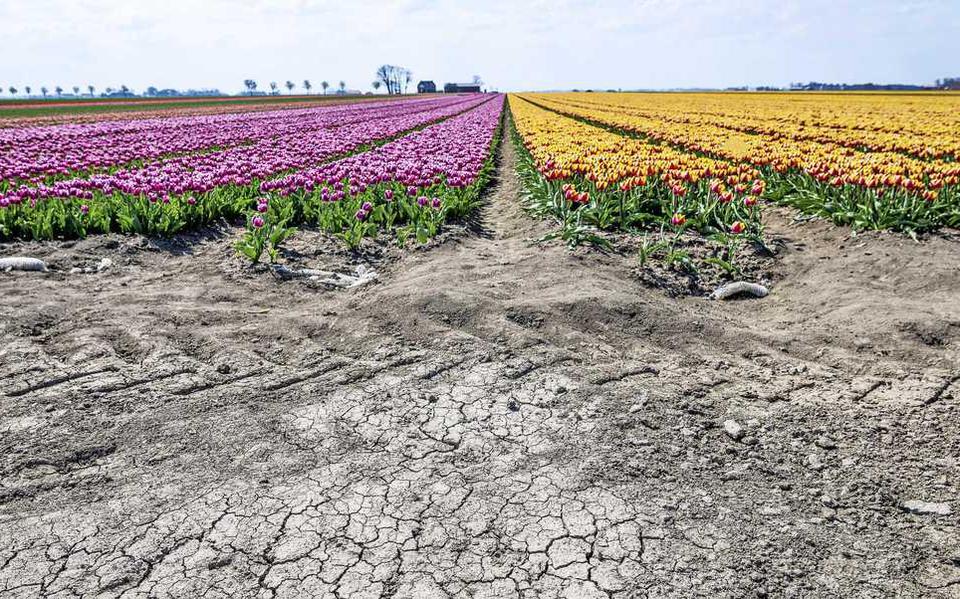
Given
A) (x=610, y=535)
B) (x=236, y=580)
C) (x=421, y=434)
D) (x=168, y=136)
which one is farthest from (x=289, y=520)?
(x=168, y=136)

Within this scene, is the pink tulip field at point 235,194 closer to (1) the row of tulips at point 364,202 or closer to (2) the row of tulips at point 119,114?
(1) the row of tulips at point 364,202

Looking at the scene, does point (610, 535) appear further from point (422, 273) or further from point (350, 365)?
point (422, 273)

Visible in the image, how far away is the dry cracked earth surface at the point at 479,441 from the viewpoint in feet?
7.54

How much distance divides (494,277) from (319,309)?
1.55 meters

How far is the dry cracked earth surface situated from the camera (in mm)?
2299

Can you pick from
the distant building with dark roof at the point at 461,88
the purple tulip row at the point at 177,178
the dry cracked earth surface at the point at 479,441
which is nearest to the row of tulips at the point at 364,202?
the purple tulip row at the point at 177,178

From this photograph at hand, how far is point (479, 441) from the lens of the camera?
313 cm

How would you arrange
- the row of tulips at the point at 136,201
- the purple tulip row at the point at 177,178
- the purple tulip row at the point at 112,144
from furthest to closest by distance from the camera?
the purple tulip row at the point at 112,144 → the purple tulip row at the point at 177,178 → the row of tulips at the point at 136,201

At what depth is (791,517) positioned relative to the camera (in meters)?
2.57

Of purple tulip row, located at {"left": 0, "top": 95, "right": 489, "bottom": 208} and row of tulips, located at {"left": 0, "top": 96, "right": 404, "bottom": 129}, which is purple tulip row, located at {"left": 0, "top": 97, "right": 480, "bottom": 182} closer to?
purple tulip row, located at {"left": 0, "top": 95, "right": 489, "bottom": 208}

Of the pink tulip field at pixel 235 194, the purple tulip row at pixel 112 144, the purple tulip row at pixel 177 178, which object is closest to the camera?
the pink tulip field at pixel 235 194

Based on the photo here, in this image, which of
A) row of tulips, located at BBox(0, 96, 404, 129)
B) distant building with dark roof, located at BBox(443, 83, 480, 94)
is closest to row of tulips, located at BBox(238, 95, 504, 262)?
row of tulips, located at BBox(0, 96, 404, 129)

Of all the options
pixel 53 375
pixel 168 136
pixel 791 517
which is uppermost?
pixel 168 136

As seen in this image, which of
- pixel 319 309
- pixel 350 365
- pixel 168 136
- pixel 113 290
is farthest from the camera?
pixel 168 136
